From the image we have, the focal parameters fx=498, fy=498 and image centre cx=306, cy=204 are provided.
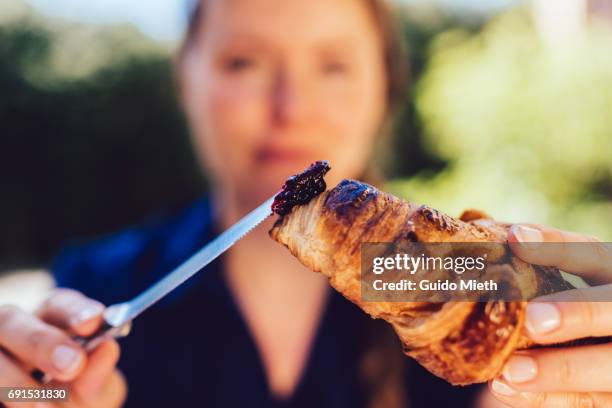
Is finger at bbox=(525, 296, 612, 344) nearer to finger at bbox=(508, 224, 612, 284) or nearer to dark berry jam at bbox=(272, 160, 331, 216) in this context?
finger at bbox=(508, 224, 612, 284)

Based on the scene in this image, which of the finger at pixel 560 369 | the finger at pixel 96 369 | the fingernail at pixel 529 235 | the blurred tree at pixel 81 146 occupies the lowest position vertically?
the blurred tree at pixel 81 146

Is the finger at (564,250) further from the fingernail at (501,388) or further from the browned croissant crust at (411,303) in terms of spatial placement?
the fingernail at (501,388)

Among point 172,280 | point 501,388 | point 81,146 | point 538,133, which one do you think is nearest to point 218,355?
point 172,280

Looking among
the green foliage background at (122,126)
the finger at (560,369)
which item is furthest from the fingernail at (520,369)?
the green foliage background at (122,126)

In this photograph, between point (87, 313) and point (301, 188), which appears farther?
point (87, 313)

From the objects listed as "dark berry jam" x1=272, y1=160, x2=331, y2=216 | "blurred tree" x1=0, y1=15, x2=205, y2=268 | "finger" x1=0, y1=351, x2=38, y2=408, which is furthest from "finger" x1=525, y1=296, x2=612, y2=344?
"blurred tree" x1=0, y1=15, x2=205, y2=268

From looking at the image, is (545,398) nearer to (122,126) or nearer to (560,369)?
(560,369)
